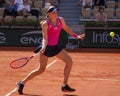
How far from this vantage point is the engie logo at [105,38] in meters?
17.3

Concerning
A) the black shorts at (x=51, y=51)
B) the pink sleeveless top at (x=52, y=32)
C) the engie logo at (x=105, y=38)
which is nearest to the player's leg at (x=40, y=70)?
the black shorts at (x=51, y=51)

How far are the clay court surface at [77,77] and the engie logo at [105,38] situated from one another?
167cm

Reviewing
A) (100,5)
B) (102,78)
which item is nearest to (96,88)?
(102,78)

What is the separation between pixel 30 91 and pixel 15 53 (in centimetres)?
769

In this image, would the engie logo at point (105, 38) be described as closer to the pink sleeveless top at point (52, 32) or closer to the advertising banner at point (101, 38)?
the advertising banner at point (101, 38)

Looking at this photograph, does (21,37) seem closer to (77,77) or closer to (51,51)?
(77,77)

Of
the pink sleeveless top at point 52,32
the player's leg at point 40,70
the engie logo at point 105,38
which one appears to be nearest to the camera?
the pink sleeveless top at point 52,32

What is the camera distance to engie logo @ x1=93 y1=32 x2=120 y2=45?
17.3 meters

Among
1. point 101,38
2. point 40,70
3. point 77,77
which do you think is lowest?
point 101,38

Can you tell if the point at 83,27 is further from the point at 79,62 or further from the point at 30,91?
the point at 30,91

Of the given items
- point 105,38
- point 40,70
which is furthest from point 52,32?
point 105,38

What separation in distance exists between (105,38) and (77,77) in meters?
7.24

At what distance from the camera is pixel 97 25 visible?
1744 cm

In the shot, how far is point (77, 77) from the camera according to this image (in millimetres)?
10445
